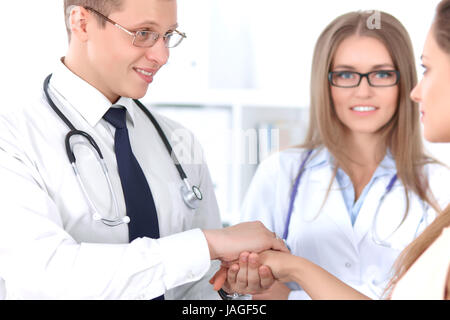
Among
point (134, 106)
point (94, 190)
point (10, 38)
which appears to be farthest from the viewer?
point (10, 38)

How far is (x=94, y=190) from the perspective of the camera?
1.13m

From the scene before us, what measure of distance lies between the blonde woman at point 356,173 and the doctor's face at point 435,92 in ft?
1.54

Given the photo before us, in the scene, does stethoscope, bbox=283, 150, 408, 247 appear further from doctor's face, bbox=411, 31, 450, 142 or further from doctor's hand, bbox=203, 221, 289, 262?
doctor's face, bbox=411, 31, 450, 142

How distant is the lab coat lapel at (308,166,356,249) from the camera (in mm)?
1493

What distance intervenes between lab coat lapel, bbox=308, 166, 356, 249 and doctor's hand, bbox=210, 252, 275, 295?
1.10 feet

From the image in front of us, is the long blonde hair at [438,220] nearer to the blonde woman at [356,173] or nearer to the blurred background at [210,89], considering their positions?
the blonde woman at [356,173]

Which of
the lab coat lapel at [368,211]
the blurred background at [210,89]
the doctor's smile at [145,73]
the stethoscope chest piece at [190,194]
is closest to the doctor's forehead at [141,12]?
the doctor's smile at [145,73]

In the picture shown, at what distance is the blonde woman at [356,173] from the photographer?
1.47m

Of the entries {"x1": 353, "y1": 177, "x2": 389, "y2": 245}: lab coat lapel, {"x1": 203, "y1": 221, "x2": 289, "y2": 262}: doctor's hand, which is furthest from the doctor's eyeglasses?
{"x1": 353, "y1": 177, "x2": 389, "y2": 245}: lab coat lapel

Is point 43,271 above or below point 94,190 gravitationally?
below

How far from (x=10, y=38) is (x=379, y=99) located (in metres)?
1.63
